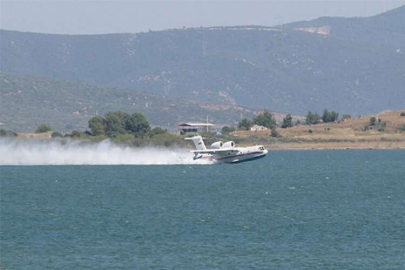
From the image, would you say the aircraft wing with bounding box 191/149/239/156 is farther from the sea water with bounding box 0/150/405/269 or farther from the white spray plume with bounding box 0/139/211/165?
the sea water with bounding box 0/150/405/269

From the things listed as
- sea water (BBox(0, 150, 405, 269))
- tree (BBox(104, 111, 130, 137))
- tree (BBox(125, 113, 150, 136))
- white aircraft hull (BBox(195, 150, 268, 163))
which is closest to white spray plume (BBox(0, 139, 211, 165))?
white aircraft hull (BBox(195, 150, 268, 163))

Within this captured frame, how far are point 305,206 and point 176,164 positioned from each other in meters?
63.6

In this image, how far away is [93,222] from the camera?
196 ft

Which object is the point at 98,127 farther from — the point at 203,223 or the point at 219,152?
the point at 203,223

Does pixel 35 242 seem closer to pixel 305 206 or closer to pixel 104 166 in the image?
pixel 305 206

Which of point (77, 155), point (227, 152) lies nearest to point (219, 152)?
point (227, 152)

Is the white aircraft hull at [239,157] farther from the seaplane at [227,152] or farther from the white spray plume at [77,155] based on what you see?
the white spray plume at [77,155]

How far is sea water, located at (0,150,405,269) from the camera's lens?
46094mm

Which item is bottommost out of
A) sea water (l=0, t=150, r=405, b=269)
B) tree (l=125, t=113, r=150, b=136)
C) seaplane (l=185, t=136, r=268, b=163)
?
sea water (l=0, t=150, r=405, b=269)

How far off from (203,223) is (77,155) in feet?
269

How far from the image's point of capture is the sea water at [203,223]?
151 feet

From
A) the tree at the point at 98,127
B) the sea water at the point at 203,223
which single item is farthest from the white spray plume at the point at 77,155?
the tree at the point at 98,127

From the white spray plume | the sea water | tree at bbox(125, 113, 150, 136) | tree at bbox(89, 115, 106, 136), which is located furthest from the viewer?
tree at bbox(125, 113, 150, 136)

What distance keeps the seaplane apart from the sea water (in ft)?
59.6
